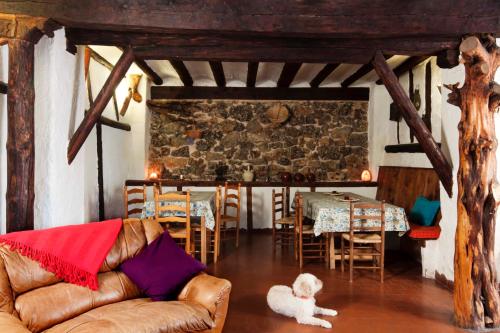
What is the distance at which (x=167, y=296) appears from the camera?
2781 mm

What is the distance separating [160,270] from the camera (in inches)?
112

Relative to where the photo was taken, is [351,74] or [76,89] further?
[351,74]

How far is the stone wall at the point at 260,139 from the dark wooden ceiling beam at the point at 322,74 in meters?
0.48

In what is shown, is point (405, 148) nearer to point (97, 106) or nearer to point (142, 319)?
point (97, 106)

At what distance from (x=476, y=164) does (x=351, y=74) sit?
397 centimetres

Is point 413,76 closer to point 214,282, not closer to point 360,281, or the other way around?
point 360,281

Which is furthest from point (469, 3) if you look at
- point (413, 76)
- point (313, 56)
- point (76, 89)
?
point (76, 89)

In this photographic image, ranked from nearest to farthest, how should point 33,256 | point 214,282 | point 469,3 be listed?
point 33,256 < point 214,282 < point 469,3

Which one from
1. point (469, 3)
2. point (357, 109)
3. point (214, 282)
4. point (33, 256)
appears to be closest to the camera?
point (33, 256)

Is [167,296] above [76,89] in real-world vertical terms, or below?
below

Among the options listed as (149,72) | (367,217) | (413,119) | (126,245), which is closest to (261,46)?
(413,119)

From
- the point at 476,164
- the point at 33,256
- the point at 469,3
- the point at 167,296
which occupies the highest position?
the point at 469,3

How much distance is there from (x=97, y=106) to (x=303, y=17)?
2166 millimetres

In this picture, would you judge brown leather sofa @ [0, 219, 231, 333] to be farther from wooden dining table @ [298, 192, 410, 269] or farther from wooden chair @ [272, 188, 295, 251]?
wooden chair @ [272, 188, 295, 251]
